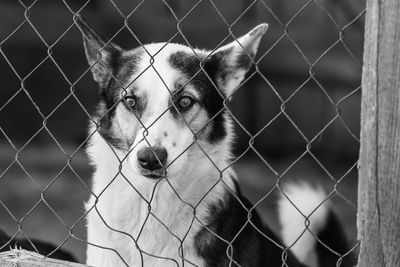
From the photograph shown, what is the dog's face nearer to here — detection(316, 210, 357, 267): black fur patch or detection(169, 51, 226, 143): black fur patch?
detection(169, 51, 226, 143): black fur patch

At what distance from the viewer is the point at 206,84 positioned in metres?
3.32

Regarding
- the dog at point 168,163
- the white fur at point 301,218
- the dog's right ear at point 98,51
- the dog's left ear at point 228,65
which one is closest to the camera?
the dog at point 168,163

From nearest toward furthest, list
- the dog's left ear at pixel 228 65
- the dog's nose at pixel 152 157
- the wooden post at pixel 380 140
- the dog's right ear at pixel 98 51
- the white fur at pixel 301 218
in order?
the wooden post at pixel 380 140, the dog's nose at pixel 152 157, the dog's right ear at pixel 98 51, the dog's left ear at pixel 228 65, the white fur at pixel 301 218

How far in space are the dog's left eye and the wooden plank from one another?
98cm

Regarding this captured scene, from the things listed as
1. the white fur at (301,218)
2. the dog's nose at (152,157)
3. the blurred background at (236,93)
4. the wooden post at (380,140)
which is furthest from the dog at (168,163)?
the blurred background at (236,93)

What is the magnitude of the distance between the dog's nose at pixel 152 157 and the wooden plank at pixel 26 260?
55 centimetres

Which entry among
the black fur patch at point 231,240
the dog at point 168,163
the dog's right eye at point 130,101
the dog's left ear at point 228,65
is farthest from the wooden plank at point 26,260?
the dog's left ear at point 228,65

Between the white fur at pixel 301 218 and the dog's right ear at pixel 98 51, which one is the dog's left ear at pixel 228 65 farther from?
the white fur at pixel 301 218

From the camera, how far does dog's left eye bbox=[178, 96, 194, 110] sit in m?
3.24

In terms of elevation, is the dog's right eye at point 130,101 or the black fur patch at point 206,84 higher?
the dog's right eye at point 130,101

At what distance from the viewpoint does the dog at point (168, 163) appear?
9.98 ft

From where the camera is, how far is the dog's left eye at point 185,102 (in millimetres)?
3244

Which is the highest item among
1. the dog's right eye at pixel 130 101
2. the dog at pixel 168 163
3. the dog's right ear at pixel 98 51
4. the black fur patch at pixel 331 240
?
the dog's right ear at pixel 98 51

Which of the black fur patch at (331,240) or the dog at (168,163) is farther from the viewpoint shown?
the black fur patch at (331,240)
